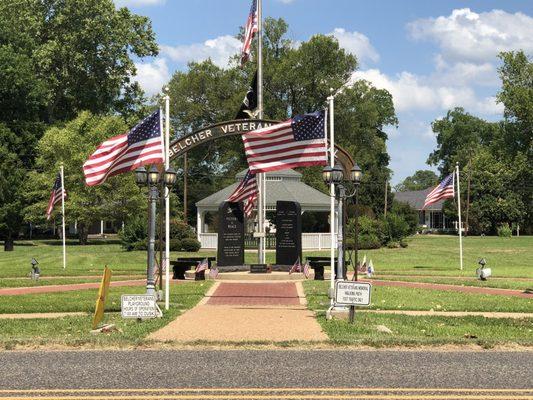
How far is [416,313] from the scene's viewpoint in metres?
13.4

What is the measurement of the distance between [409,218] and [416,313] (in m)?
39.4

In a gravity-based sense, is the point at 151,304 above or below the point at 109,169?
below

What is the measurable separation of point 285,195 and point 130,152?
3043cm

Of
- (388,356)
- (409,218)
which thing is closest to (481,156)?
(409,218)

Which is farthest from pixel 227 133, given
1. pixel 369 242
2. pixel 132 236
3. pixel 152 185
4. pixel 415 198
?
pixel 415 198

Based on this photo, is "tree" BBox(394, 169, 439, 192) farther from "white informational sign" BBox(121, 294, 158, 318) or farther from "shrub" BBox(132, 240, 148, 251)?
"white informational sign" BBox(121, 294, 158, 318)

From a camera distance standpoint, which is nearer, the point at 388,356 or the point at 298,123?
the point at 388,356

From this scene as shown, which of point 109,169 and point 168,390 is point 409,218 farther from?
point 168,390

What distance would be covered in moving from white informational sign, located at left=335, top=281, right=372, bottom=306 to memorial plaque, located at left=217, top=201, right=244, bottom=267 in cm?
1260

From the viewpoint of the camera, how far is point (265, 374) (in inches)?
290

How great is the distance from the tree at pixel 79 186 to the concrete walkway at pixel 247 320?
96.6 ft

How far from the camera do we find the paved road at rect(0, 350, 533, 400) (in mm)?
6527

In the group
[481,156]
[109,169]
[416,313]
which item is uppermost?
[481,156]

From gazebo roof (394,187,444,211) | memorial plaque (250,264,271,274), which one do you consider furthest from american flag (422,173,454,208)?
gazebo roof (394,187,444,211)
